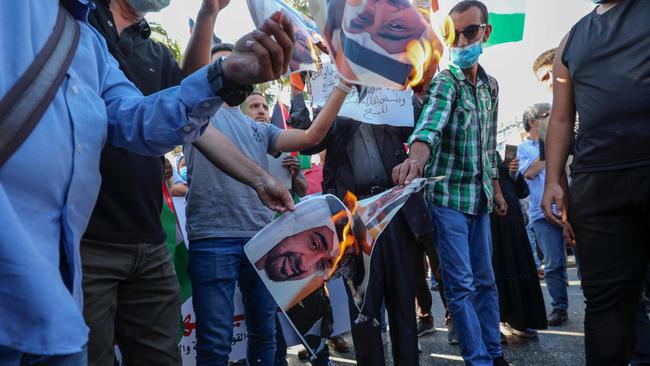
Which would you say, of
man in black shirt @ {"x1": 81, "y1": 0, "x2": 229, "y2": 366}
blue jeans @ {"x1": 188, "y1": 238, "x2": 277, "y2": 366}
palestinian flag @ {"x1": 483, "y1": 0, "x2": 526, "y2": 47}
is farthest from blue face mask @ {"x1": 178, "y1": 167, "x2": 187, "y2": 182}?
palestinian flag @ {"x1": 483, "y1": 0, "x2": 526, "y2": 47}

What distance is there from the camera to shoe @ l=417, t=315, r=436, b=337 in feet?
13.3

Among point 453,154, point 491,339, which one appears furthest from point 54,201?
point 491,339

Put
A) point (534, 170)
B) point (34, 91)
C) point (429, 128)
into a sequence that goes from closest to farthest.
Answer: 1. point (34, 91)
2. point (429, 128)
3. point (534, 170)

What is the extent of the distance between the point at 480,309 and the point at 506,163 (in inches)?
54.5

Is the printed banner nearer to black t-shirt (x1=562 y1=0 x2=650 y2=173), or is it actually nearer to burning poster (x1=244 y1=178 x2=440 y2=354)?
burning poster (x1=244 y1=178 x2=440 y2=354)

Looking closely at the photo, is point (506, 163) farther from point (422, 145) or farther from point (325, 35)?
point (325, 35)

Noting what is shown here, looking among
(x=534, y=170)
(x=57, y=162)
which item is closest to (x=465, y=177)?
(x=57, y=162)

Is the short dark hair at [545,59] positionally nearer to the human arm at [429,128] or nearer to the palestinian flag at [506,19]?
the palestinian flag at [506,19]

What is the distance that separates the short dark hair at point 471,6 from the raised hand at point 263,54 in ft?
7.47

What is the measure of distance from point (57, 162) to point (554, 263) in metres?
Result: 4.39

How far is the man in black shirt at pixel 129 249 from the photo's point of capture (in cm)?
148

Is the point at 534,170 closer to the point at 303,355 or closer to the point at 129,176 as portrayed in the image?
the point at 303,355

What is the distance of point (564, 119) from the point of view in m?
2.21

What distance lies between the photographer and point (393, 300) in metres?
2.56
